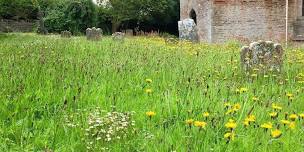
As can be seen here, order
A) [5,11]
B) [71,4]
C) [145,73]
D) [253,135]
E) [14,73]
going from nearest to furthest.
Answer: [253,135] → [14,73] → [145,73] → [71,4] → [5,11]

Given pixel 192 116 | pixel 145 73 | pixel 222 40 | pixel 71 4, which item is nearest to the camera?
pixel 192 116

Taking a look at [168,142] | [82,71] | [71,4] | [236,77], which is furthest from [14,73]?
[71,4]

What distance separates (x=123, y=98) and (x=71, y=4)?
34067mm

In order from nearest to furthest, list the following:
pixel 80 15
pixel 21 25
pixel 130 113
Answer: pixel 130 113, pixel 80 15, pixel 21 25

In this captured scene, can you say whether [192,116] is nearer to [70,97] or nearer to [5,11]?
[70,97]

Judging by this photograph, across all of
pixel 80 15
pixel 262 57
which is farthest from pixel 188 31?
pixel 80 15

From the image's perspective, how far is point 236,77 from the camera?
716cm

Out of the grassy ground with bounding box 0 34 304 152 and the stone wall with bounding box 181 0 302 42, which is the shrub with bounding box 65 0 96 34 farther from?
the grassy ground with bounding box 0 34 304 152

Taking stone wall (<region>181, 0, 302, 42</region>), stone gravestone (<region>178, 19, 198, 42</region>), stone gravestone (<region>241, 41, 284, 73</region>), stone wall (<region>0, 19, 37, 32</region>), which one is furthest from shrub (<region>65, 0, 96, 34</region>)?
stone gravestone (<region>241, 41, 284, 73</region>)

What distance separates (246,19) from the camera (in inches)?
889

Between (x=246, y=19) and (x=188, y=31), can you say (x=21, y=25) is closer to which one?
(x=188, y=31)

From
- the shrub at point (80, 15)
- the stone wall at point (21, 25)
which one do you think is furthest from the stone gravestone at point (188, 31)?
the stone wall at point (21, 25)

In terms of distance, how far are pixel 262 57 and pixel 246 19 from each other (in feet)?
50.0

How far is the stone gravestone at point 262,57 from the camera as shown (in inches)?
307
